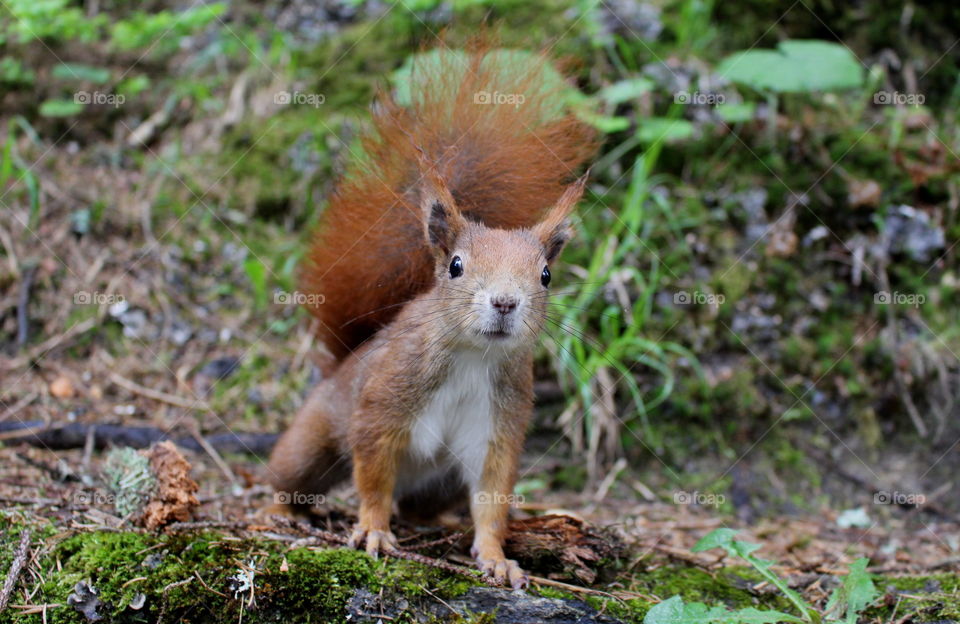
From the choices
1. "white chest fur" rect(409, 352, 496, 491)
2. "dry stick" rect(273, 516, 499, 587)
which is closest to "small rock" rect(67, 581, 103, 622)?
"dry stick" rect(273, 516, 499, 587)

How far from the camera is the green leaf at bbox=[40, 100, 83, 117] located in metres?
6.02

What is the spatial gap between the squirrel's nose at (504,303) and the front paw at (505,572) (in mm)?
925

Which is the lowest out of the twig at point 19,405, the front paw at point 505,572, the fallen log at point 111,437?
the front paw at point 505,572

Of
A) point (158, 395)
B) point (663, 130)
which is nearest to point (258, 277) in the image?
point (158, 395)

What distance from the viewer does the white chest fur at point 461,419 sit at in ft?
10.7

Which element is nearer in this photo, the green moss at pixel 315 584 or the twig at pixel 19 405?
the green moss at pixel 315 584

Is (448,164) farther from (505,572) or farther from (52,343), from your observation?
(52,343)

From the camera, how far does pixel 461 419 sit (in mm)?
3326

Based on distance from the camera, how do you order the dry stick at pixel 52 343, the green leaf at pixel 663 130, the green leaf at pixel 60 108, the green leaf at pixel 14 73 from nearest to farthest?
the dry stick at pixel 52 343 → the green leaf at pixel 663 130 → the green leaf at pixel 60 108 → the green leaf at pixel 14 73

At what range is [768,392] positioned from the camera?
17.2 feet

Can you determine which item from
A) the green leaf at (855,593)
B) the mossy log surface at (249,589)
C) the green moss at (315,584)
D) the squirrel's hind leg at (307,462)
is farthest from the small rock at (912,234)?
the green moss at (315,584)

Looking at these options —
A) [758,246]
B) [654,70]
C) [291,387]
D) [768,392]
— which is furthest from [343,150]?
[768,392]

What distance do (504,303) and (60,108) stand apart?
4617 millimetres

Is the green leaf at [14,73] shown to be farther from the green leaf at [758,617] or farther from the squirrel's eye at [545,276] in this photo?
the green leaf at [758,617]
